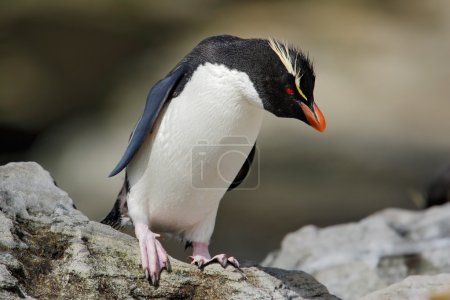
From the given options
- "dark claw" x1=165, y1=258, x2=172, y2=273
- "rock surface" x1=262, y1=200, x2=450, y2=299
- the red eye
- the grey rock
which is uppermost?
the red eye

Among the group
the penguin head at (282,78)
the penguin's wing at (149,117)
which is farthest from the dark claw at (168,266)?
the penguin head at (282,78)

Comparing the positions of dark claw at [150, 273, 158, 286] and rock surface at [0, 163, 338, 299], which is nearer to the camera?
rock surface at [0, 163, 338, 299]

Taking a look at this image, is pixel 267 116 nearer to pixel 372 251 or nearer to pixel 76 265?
pixel 372 251

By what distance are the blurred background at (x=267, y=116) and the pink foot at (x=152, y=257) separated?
3.29 meters

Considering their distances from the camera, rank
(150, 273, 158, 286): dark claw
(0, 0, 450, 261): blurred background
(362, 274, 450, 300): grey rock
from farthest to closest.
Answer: (0, 0, 450, 261): blurred background
(362, 274, 450, 300): grey rock
(150, 273, 158, 286): dark claw

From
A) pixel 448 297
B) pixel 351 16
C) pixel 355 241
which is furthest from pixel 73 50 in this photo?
pixel 448 297

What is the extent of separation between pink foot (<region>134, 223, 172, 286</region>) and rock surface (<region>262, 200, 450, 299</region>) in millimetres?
1278

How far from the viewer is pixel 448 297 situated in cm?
275

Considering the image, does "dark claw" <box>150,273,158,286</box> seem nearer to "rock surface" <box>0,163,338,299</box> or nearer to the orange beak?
"rock surface" <box>0,163,338,299</box>

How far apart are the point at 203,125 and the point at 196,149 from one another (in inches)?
3.9

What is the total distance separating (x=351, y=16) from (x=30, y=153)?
4.11 metres

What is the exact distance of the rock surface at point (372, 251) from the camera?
416cm

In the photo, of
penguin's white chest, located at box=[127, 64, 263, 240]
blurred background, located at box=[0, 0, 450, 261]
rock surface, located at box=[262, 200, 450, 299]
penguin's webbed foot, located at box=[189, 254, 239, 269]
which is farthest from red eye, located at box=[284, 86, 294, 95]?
blurred background, located at box=[0, 0, 450, 261]

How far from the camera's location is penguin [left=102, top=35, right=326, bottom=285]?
300 centimetres
